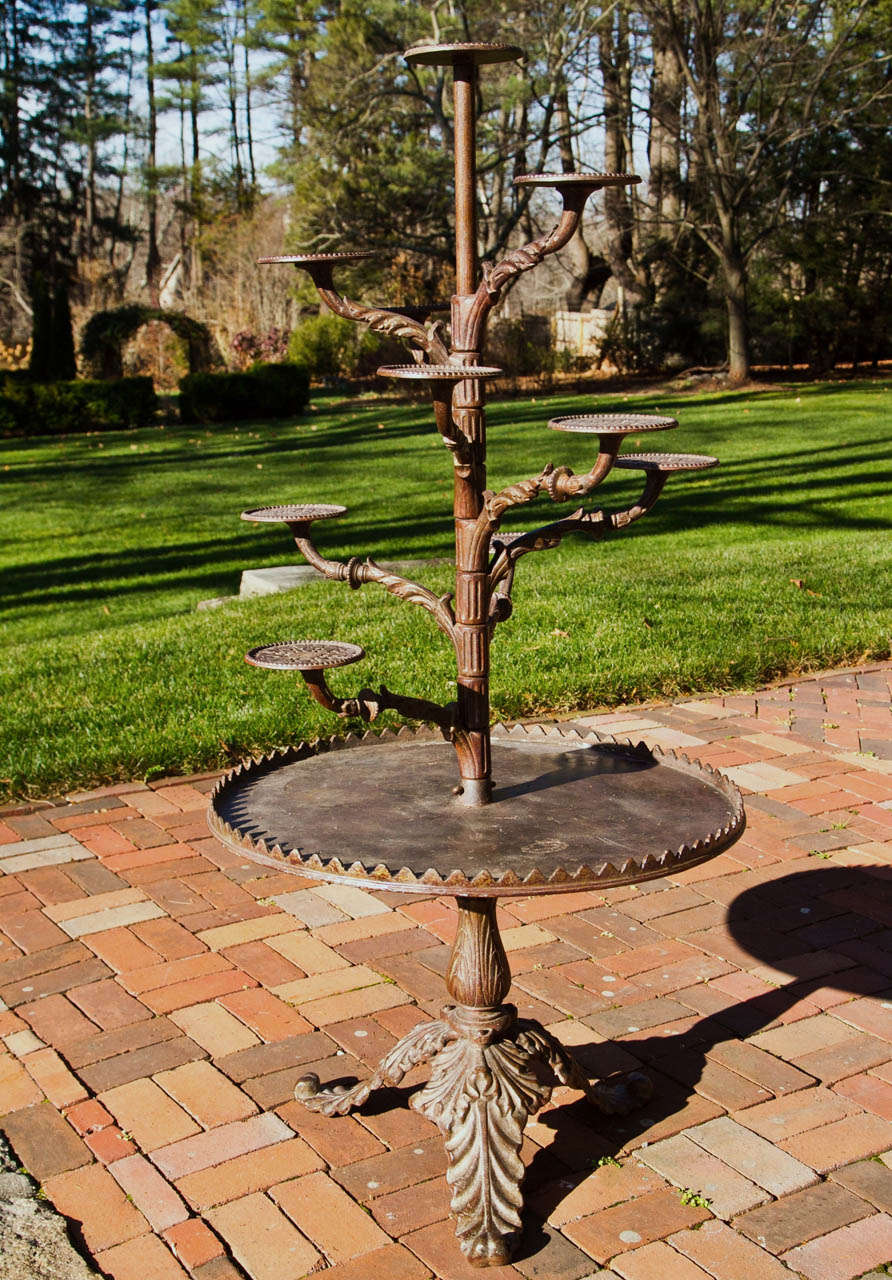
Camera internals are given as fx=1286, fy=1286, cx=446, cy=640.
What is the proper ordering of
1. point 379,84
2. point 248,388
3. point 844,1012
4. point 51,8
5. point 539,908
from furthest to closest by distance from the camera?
point 51,8 → point 379,84 → point 248,388 → point 539,908 → point 844,1012

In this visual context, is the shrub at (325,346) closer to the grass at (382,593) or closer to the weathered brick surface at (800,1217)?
the grass at (382,593)

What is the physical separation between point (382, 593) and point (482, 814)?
17.1 feet

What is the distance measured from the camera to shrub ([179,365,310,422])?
2117 cm

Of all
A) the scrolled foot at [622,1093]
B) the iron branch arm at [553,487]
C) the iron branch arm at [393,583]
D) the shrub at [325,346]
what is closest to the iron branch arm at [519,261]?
the iron branch arm at [553,487]

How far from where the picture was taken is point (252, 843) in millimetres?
2363

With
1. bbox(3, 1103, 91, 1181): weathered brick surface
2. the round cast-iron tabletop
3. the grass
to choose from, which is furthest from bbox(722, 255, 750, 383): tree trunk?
bbox(3, 1103, 91, 1181): weathered brick surface

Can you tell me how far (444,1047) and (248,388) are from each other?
19.4 metres

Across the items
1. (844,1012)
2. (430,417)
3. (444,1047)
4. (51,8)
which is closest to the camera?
(444,1047)

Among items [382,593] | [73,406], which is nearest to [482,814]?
[382,593]

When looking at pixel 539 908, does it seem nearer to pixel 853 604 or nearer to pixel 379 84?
pixel 853 604

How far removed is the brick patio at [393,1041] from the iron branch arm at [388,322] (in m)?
1.68

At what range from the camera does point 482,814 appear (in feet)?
8.45

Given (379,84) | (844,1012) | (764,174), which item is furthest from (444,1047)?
(379,84)

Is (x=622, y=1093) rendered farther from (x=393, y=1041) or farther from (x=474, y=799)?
(x=474, y=799)
